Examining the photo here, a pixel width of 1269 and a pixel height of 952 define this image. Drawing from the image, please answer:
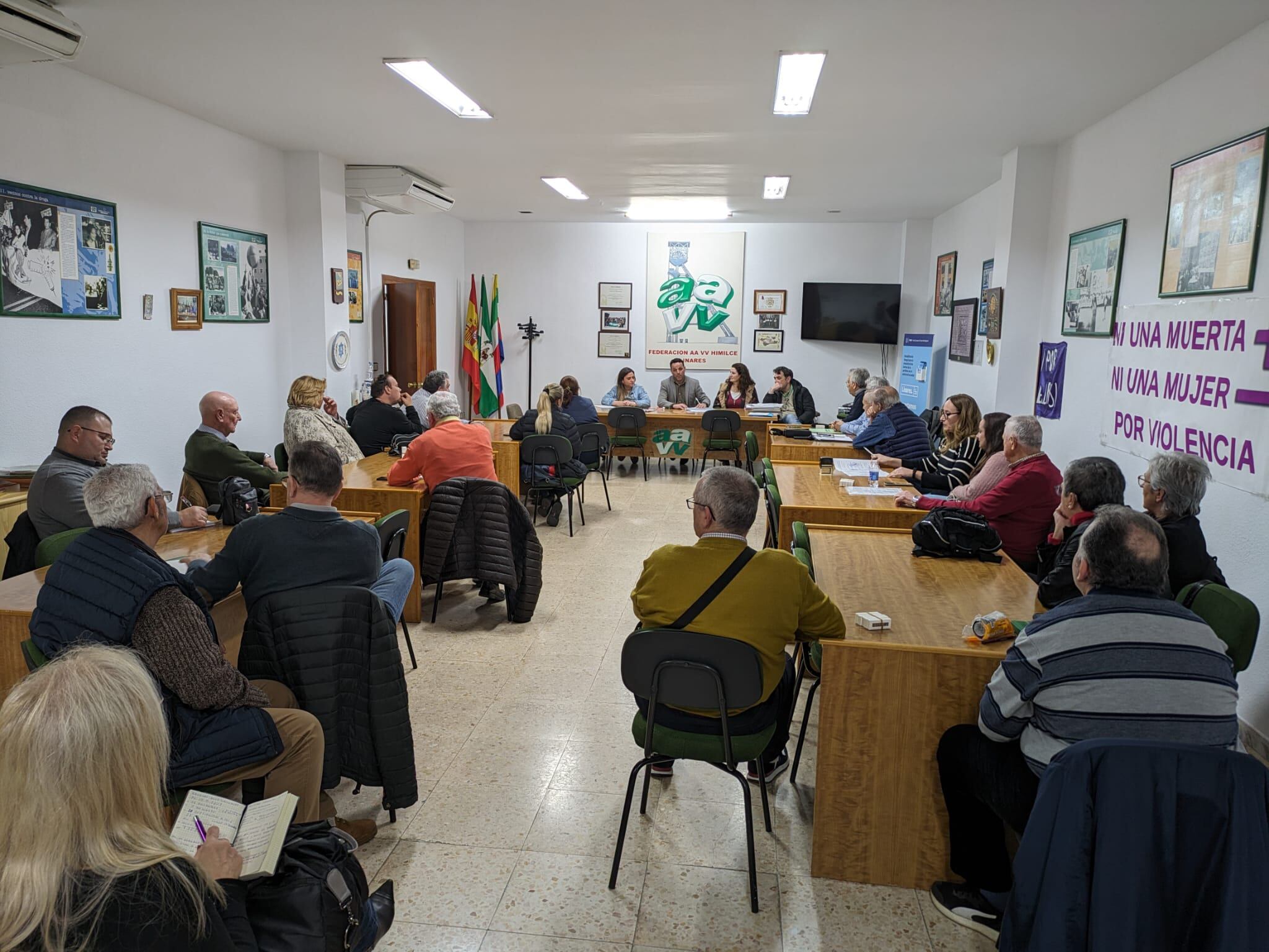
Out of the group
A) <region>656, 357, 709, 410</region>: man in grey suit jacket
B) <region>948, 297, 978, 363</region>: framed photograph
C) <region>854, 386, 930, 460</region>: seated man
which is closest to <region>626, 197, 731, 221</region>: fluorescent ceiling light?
<region>656, 357, 709, 410</region>: man in grey suit jacket

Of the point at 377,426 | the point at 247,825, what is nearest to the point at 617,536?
the point at 377,426

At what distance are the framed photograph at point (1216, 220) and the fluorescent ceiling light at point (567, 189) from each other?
17.9 feet

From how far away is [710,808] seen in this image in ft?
10.1

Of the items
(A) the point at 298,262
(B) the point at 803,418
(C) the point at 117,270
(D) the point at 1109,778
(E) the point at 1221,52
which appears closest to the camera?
(D) the point at 1109,778

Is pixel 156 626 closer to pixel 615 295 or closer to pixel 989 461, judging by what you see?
pixel 989 461

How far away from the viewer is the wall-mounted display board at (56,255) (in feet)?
15.2

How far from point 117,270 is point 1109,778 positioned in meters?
5.86

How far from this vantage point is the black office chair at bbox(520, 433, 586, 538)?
6.90 meters

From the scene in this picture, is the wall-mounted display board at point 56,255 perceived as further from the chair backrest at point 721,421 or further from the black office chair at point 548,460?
the chair backrest at point 721,421

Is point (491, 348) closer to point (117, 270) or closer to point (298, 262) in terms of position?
point (298, 262)

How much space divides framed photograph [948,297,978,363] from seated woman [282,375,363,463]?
5.90 metres

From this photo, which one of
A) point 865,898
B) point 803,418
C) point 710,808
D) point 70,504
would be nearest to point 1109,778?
point 865,898

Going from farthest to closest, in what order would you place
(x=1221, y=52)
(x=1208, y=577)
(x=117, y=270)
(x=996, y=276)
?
(x=996, y=276)
(x=117, y=270)
(x=1221, y=52)
(x=1208, y=577)

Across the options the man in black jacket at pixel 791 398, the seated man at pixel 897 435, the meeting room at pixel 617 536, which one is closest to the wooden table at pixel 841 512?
the meeting room at pixel 617 536
